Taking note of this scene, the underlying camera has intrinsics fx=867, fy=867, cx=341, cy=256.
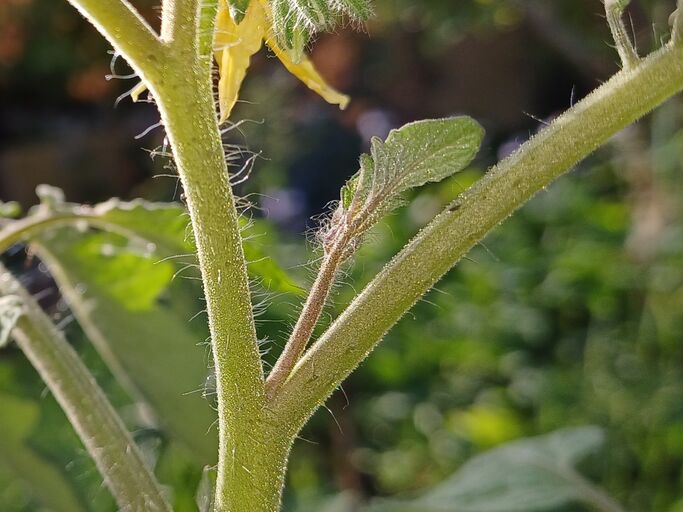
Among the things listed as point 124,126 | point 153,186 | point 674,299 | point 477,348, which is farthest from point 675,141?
Result: point 124,126

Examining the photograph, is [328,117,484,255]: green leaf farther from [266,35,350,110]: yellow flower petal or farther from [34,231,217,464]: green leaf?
[34,231,217,464]: green leaf

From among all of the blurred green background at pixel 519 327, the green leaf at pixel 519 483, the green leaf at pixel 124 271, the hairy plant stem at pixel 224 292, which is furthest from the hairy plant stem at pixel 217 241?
the green leaf at pixel 519 483

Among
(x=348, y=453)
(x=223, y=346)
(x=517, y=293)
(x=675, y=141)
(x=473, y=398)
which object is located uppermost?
(x=675, y=141)

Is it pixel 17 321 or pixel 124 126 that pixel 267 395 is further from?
pixel 124 126

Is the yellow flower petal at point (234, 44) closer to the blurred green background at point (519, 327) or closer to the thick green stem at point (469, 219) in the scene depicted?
the thick green stem at point (469, 219)

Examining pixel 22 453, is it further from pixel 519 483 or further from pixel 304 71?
pixel 519 483
